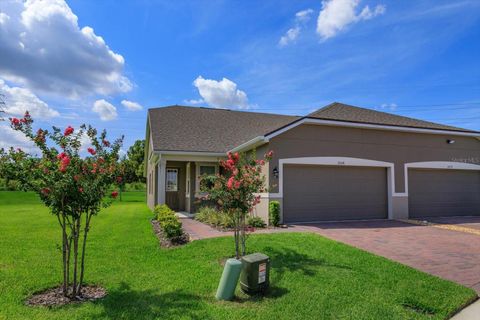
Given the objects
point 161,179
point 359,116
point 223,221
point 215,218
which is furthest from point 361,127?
point 161,179

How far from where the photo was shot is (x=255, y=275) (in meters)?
4.67

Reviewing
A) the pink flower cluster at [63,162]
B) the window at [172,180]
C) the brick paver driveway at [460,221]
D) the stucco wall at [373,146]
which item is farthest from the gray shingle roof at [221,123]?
the pink flower cluster at [63,162]

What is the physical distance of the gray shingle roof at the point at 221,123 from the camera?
1346 cm

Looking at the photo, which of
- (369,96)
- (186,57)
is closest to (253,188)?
(186,57)

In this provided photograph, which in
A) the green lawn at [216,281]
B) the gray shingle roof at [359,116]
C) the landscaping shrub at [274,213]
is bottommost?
the green lawn at [216,281]

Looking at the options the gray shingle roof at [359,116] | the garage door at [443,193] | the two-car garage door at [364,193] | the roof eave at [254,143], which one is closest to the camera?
the roof eave at [254,143]

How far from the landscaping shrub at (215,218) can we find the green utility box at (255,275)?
525 centimetres

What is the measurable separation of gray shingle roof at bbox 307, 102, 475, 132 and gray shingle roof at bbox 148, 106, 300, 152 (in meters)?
2.58

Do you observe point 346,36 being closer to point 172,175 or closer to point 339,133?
point 339,133

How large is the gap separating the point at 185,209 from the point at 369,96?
583 inches

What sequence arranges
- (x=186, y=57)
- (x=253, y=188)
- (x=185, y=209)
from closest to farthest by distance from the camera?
(x=253, y=188)
(x=186, y=57)
(x=185, y=209)

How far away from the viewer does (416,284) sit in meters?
5.08

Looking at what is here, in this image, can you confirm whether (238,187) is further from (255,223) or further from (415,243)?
(415,243)

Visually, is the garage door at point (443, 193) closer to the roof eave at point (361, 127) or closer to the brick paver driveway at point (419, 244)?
the roof eave at point (361, 127)
